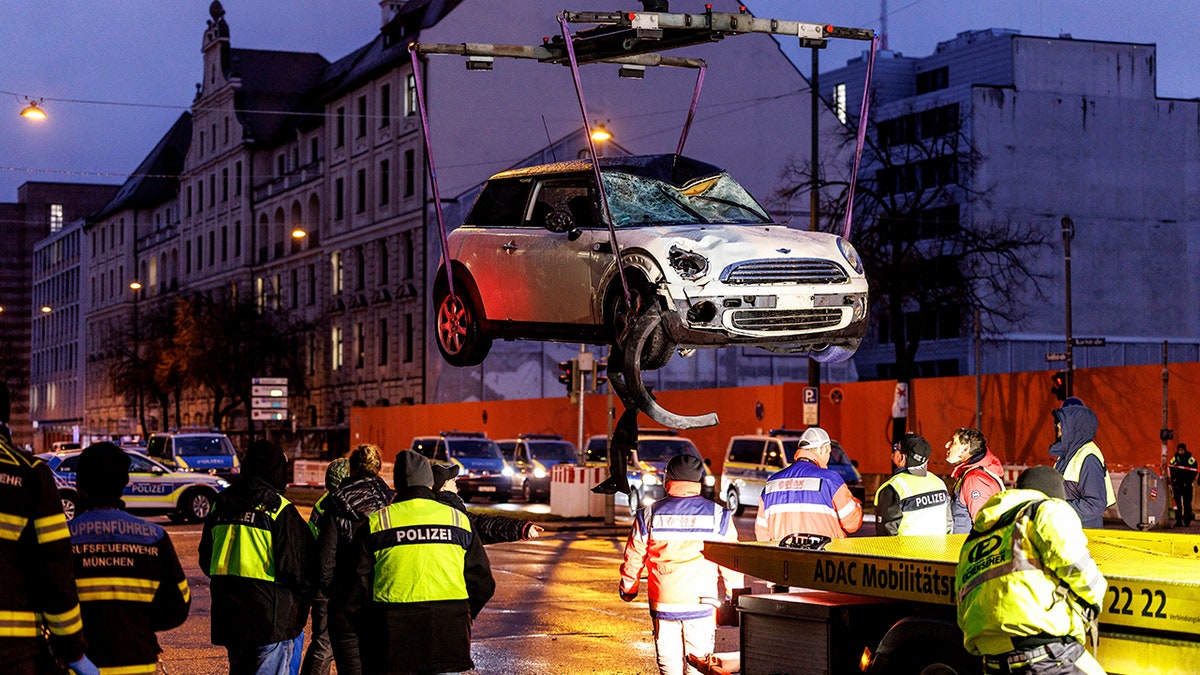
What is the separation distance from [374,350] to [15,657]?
6281 centimetres

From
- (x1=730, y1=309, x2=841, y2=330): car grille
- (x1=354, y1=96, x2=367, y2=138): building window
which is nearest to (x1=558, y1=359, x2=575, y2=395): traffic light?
(x1=730, y1=309, x2=841, y2=330): car grille

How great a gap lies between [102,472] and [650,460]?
27.8 meters

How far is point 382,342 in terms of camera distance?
6862cm

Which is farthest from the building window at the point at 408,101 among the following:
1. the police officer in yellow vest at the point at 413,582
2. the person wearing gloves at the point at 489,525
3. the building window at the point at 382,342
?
the police officer in yellow vest at the point at 413,582

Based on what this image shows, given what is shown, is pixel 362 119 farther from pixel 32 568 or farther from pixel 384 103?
pixel 32 568

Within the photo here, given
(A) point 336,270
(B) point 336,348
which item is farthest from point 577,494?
(B) point 336,348

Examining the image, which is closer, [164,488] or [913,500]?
[913,500]

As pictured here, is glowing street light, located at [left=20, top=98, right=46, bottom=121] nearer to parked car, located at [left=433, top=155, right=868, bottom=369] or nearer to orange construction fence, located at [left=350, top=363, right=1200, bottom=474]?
orange construction fence, located at [left=350, top=363, right=1200, bottom=474]

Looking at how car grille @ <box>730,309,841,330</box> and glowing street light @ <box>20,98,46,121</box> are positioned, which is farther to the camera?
glowing street light @ <box>20,98,46,121</box>

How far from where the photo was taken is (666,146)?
54125 millimetres

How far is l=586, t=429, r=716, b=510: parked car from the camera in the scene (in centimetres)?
3412

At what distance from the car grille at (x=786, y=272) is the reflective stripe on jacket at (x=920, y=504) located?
4.76 m

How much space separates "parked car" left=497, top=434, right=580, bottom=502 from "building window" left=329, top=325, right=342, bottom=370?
28.9 m

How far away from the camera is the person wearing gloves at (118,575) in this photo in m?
7.78
